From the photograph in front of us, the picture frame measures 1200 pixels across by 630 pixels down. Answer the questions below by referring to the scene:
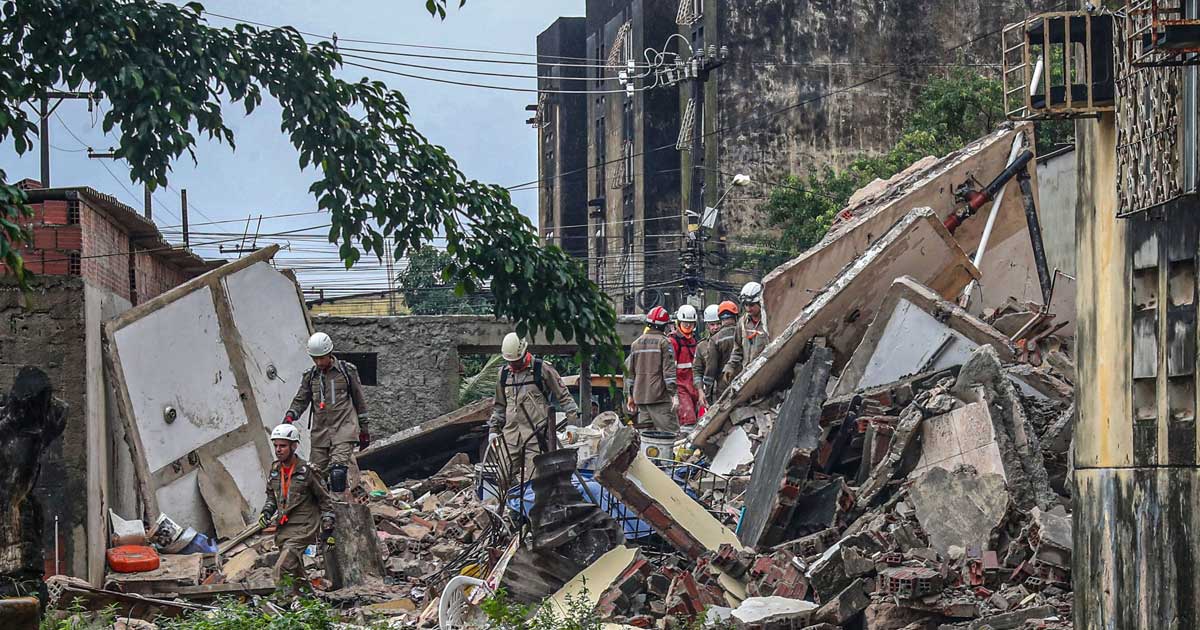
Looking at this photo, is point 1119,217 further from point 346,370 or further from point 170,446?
point 170,446

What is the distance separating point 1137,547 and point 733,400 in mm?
6064

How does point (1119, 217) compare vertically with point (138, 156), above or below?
below

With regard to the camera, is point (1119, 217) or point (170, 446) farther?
point (170, 446)

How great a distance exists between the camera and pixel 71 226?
10.5m

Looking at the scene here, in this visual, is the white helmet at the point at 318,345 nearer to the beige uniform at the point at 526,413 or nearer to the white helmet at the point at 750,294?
the beige uniform at the point at 526,413

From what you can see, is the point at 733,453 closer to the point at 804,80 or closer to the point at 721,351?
the point at 721,351

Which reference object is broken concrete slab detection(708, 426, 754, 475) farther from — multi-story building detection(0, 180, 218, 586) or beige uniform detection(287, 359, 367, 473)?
multi-story building detection(0, 180, 218, 586)

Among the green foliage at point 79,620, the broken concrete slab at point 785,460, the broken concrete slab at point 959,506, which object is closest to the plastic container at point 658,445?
the broken concrete slab at point 785,460

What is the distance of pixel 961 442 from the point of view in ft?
28.0

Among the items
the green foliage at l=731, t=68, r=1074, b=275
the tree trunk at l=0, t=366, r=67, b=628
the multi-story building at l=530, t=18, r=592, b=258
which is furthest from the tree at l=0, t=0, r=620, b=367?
the multi-story building at l=530, t=18, r=592, b=258

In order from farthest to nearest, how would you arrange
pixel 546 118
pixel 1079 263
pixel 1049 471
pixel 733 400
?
pixel 546 118 → pixel 733 400 → pixel 1049 471 → pixel 1079 263

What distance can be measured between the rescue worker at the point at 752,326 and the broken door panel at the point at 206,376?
15.2ft

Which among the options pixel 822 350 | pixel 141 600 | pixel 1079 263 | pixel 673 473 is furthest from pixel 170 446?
pixel 1079 263

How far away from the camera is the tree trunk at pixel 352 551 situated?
32.7ft
